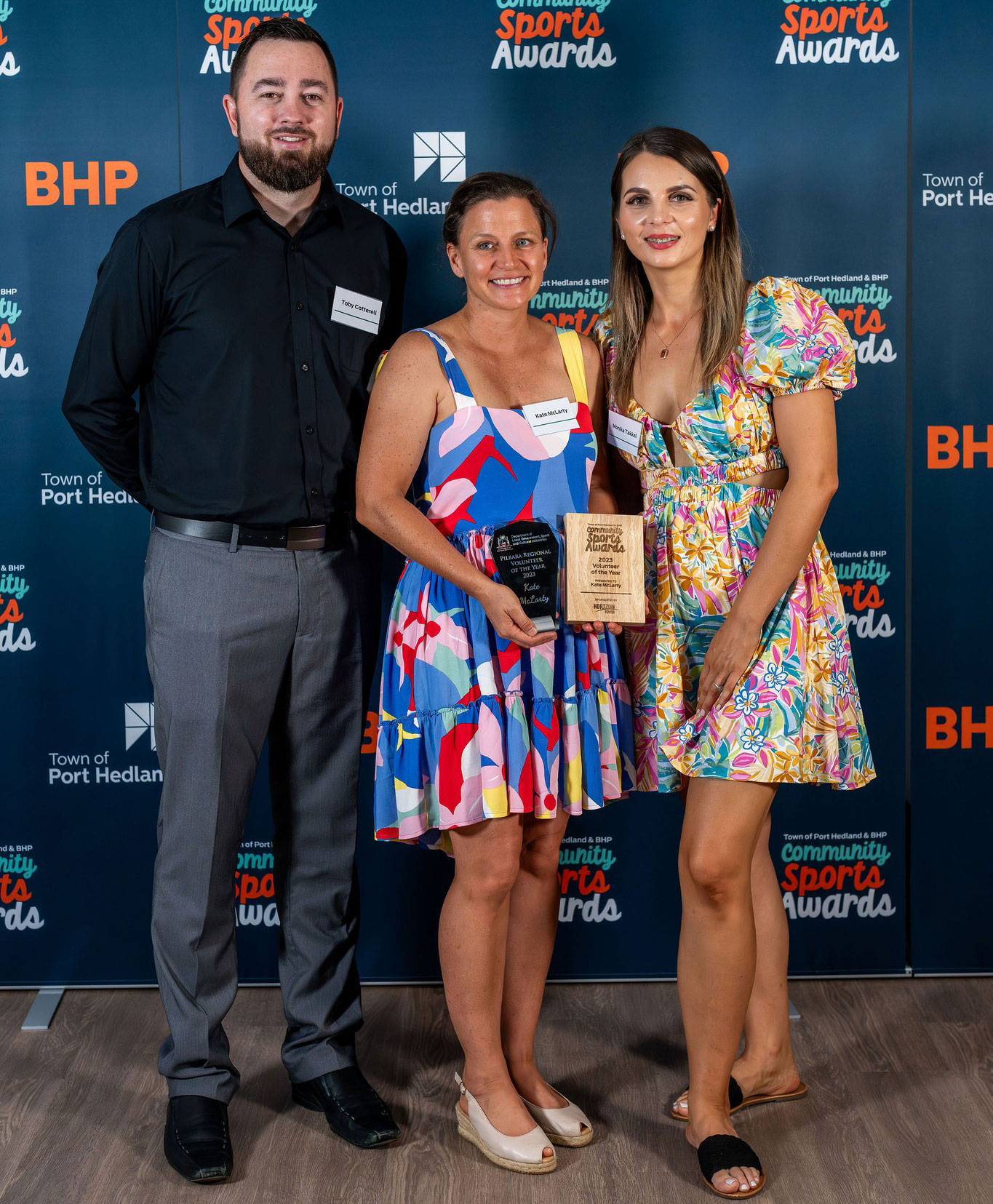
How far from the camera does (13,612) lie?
296cm

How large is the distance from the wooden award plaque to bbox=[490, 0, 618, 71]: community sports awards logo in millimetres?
1426

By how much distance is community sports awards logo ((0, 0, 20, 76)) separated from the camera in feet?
9.20

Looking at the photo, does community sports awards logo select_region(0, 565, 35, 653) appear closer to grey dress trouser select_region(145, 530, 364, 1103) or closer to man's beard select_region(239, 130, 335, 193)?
grey dress trouser select_region(145, 530, 364, 1103)

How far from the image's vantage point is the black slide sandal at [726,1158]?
2.13 m

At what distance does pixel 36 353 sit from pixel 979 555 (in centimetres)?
249

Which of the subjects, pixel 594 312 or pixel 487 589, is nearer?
pixel 487 589

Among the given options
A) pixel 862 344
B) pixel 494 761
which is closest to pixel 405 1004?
pixel 494 761

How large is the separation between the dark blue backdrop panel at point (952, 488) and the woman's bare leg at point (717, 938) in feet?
3.39

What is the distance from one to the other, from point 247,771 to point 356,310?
3.24 ft

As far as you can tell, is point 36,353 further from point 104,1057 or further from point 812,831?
point 812,831

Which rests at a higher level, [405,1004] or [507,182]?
[507,182]

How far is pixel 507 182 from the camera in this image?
2160 mm

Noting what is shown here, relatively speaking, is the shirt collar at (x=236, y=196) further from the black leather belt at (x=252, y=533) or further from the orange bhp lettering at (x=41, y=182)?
the orange bhp lettering at (x=41, y=182)

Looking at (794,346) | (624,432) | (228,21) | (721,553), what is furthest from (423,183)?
(721,553)
